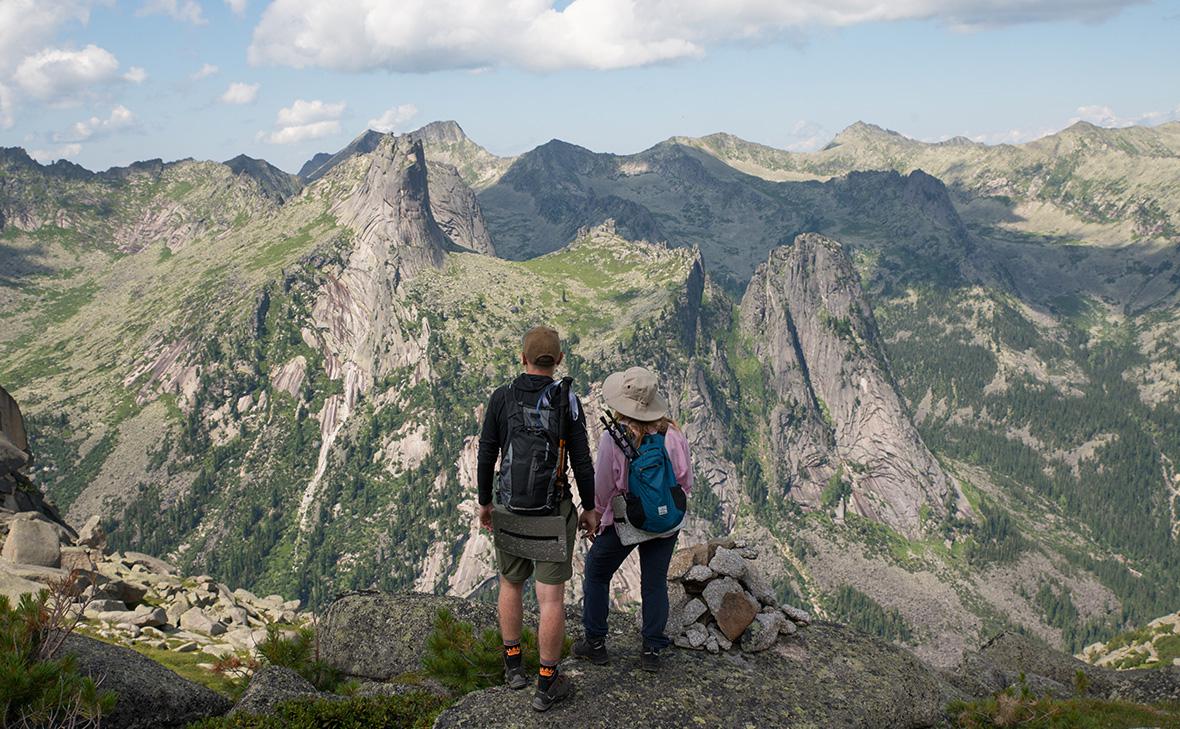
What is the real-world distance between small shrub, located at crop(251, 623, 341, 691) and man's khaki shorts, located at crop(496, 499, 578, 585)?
6.77m

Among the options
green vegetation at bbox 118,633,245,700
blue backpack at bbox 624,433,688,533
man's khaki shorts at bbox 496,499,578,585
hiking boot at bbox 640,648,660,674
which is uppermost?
blue backpack at bbox 624,433,688,533

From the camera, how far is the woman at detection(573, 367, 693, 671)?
42.7 ft

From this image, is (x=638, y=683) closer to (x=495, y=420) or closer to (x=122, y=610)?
(x=495, y=420)

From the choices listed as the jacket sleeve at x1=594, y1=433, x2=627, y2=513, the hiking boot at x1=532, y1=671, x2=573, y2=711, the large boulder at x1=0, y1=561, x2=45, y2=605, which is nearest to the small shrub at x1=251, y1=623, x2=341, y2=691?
the hiking boot at x1=532, y1=671, x2=573, y2=711

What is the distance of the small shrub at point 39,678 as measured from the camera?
9.86 meters

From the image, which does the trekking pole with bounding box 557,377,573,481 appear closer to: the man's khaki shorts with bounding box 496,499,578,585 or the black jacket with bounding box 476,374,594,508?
the black jacket with bounding box 476,374,594,508

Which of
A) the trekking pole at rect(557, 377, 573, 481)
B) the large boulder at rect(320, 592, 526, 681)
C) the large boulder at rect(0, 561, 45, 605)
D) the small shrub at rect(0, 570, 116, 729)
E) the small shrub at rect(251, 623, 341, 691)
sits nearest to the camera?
the small shrub at rect(0, 570, 116, 729)

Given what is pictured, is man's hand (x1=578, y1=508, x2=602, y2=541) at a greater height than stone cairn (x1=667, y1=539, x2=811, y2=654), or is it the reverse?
man's hand (x1=578, y1=508, x2=602, y2=541)

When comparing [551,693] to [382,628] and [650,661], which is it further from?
[382,628]

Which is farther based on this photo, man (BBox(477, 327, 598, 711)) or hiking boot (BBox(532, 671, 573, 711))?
man (BBox(477, 327, 598, 711))

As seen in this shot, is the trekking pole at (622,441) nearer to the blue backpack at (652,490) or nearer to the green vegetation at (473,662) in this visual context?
the blue backpack at (652,490)

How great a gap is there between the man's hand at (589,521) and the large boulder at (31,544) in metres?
29.4

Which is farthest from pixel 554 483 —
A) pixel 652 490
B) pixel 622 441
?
pixel 652 490

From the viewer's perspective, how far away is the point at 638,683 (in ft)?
43.1
